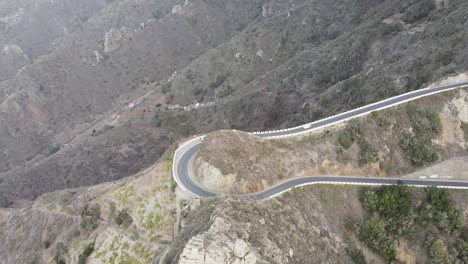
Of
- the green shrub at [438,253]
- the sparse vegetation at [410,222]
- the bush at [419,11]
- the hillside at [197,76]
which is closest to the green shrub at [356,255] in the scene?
the sparse vegetation at [410,222]

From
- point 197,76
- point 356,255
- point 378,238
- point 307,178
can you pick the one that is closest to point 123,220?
point 307,178

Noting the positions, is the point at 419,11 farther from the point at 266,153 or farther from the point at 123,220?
the point at 123,220

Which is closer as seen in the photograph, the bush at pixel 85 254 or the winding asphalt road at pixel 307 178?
the winding asphalt road at pixel 307 178

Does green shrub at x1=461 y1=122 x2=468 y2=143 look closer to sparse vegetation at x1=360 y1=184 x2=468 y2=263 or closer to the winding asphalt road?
the winding asphalt road

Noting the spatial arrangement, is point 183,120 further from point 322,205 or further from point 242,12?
point 242,12

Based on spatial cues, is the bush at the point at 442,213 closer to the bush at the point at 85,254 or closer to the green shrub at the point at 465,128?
the green shrub at the point at 465,128

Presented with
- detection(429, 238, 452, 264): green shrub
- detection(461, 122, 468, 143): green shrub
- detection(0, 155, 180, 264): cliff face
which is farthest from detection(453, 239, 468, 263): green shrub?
detection(0, 155, 180, 264): cliff face
